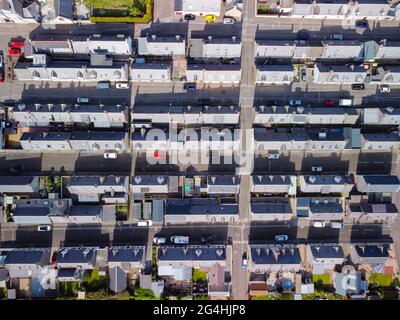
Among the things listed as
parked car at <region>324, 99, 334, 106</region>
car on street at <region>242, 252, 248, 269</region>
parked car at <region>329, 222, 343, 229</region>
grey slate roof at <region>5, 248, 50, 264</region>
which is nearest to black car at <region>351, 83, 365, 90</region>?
parked car at <region>324, 99, 334, 106</region>

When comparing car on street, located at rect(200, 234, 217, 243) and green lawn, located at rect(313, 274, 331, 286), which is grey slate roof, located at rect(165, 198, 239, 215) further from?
green lawn, located at rect(313, 274, 331, 286)

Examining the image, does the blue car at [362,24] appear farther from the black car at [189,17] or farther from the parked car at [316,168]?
A: the black car at [189,17]

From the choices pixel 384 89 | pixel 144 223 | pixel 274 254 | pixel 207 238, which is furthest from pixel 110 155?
pixel 384 89

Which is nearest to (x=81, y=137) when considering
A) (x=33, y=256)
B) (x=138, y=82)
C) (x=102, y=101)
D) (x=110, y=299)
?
(x=102, y=101)

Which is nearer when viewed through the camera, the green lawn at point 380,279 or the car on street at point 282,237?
the car on street at point 282,237

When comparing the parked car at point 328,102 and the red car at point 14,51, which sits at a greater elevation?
the red car at point 14,51

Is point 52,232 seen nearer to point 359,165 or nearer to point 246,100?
point 246,100

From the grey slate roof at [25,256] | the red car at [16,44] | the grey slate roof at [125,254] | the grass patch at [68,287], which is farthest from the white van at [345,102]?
the grey slate roof at [25,256]
